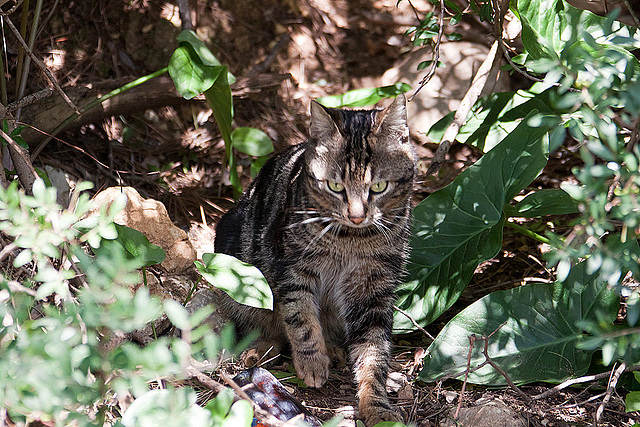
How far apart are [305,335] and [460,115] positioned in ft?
5.37

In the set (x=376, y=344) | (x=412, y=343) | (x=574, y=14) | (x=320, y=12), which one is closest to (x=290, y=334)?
(x=376, y=344)

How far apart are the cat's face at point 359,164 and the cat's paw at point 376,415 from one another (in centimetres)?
70

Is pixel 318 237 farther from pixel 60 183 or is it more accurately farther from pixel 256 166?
pixel 60 183

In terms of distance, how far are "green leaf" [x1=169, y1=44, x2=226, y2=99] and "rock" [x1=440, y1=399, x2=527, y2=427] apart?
74.0 inches

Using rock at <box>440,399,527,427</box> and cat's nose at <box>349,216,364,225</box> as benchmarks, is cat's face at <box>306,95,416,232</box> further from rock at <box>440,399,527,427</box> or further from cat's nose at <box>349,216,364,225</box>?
rock at <box>440,399,527,427</box>

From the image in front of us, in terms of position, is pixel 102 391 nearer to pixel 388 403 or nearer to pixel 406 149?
pixel 388 403

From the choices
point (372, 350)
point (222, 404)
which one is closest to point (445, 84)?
point (372, 350)

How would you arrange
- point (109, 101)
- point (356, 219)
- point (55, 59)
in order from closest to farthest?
1. point (356, 219)
2. point (109, 101)
3. point (55, 59)

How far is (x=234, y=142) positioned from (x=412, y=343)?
149cm

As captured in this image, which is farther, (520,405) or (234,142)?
(234,142)

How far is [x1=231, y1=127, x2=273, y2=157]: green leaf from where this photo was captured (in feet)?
11.3

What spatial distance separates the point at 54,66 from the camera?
3.84 metres

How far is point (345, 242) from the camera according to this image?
258 centimetres

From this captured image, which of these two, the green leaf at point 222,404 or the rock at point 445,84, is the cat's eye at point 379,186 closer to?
the green leaf at point 222,404
